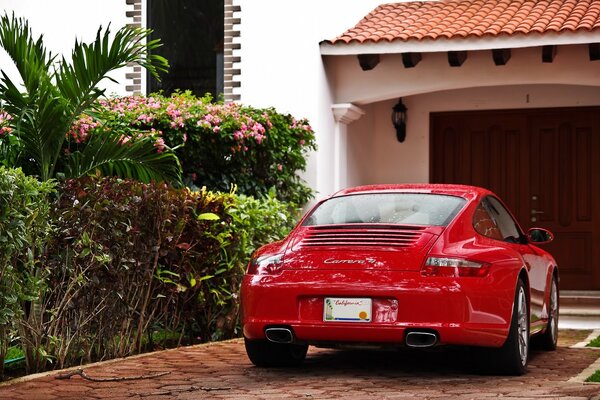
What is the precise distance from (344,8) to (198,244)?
6.82 meters

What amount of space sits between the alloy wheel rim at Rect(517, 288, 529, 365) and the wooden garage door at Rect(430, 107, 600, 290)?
836 centimetres

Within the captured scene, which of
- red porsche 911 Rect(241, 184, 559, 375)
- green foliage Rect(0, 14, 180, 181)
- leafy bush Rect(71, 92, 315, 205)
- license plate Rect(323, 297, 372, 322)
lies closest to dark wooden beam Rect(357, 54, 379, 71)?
leafy bush Rect(71, 92, 315, 205)

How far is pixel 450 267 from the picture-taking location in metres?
7.05

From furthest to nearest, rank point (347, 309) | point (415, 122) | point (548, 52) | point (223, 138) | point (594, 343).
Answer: point (415, 122)
point (548, 52)
point (223, 138)
point (594, 343)
point (347, 309)

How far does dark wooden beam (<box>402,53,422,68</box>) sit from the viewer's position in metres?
14.4

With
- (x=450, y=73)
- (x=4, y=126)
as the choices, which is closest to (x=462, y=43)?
(x=450, y=73)

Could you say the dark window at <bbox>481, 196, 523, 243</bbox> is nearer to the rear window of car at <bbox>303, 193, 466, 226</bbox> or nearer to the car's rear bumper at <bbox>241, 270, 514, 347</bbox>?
the rear window of car at <bbox>303, 193, 466, 226</bbox>

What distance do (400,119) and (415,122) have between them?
11.0 inches

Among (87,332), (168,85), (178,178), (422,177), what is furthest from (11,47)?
(422,177)

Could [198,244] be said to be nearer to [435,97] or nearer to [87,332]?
[87,332]

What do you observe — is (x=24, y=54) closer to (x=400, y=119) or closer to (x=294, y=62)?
(x=294, y=62)

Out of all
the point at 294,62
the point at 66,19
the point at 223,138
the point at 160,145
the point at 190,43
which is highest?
the point at 66,19

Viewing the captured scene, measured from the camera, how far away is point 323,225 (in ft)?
25.7

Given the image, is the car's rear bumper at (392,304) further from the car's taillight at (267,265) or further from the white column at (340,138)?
the white column at (340,138)
